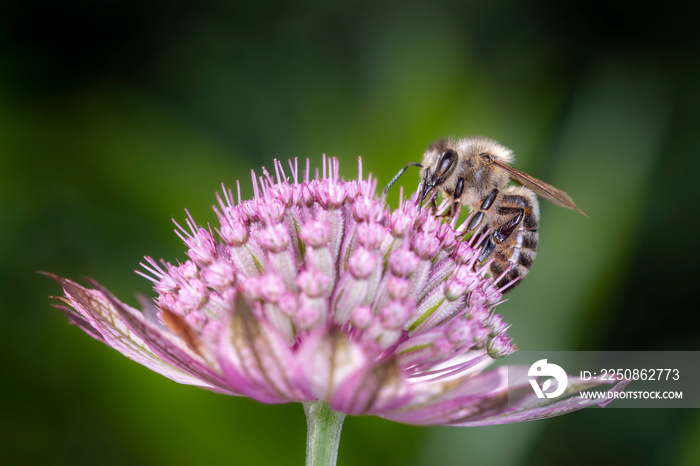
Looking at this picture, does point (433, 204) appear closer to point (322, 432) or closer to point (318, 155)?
point (322, 432)

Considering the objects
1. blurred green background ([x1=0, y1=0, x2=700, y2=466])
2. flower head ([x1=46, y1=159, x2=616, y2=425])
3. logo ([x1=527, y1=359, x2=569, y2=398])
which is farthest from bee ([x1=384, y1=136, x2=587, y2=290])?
blurred green background ([x1=0, y1=0, x2=700, y2=466])

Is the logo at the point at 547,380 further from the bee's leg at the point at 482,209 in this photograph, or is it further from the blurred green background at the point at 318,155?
the blurred green background at the point at 318,155

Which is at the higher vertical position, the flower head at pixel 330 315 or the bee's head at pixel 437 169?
the bee's head at pixel 437 169

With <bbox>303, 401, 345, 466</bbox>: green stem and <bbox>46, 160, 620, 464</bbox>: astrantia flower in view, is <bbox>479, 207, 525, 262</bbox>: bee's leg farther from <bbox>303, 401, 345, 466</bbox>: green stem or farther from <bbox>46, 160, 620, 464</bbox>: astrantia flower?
<bbox>303, 401, 345, 466</bbox>: green stem

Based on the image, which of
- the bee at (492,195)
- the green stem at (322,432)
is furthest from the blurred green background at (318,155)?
the green stem at (322,432)

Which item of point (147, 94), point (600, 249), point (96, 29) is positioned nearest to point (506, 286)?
point (600, 249)

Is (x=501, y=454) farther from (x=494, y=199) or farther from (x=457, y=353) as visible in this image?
(x=457, y=353)
